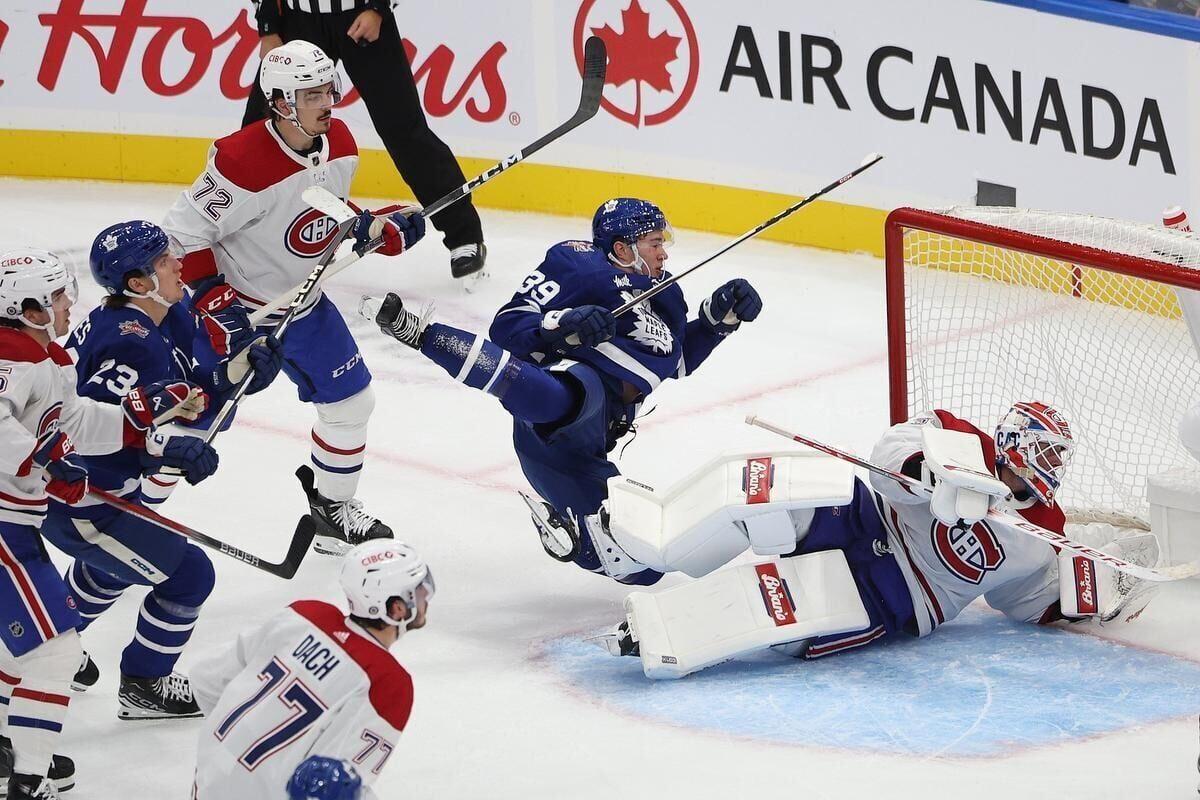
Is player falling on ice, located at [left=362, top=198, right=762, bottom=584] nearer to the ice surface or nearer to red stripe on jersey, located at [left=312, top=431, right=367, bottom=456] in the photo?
the ice surface

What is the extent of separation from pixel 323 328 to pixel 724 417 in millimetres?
1592

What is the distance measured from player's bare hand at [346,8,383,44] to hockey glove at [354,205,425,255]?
197 cm

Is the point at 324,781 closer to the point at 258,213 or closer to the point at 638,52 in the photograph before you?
the point at 258,213

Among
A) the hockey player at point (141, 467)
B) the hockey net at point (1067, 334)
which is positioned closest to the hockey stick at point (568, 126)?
the hockey player at point (141, 467)

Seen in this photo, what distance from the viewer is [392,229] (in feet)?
13.2

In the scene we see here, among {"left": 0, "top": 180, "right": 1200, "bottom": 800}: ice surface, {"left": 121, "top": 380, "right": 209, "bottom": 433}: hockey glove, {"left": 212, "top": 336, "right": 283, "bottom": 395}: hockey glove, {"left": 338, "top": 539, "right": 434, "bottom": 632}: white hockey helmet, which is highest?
{"left": 212, "top": 336, "right": 283, "bottom": 395}: hockey glove

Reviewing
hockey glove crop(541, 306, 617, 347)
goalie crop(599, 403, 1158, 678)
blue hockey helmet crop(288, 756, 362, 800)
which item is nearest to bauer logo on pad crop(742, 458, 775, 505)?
goalie crop(599, 403, 1158, 678)

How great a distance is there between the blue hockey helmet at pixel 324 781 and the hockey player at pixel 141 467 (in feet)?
3.32

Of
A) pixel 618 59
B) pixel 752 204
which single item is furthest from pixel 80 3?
pixel 752 204

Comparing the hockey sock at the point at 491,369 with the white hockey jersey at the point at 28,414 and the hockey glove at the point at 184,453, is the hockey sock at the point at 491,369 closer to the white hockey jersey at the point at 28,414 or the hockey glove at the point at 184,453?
the hockey glove at the point at 184,453

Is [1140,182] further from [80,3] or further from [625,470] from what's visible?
[80,3]

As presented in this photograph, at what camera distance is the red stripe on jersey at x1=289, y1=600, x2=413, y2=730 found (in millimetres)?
2531

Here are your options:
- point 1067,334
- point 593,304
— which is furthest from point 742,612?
point 1067,334

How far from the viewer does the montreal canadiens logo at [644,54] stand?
253 inches
